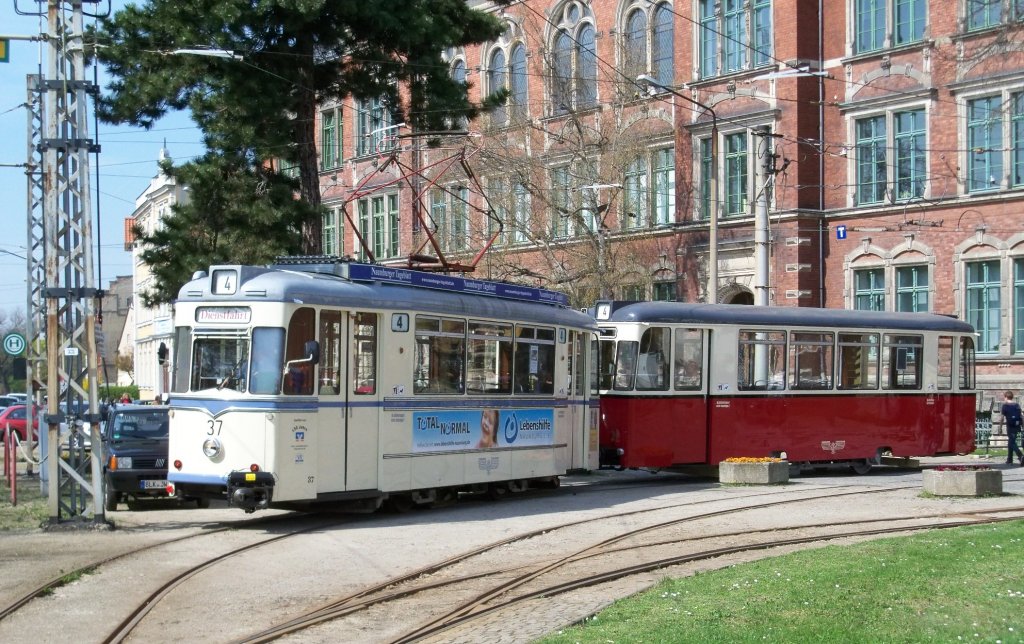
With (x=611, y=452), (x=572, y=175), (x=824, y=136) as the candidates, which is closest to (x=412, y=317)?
(x=611, y=452)

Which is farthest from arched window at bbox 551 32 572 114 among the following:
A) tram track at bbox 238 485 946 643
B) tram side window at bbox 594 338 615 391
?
tram track at bbox 238 485 946 643

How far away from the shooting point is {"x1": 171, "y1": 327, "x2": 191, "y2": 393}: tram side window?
1620cm

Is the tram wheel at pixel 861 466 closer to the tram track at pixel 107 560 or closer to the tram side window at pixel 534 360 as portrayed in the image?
the tram side window at pixel 534 360

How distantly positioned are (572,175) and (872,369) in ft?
46.7

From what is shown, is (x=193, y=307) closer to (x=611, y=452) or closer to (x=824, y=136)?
(x=611, y=452)

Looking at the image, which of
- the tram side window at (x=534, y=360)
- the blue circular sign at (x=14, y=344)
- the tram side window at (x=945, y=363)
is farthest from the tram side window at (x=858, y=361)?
the blue circular sign at (x=14, y=344)

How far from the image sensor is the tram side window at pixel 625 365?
22438 millimetres

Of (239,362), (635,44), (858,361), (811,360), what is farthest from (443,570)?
(635,44)

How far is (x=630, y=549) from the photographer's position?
47.5 feet

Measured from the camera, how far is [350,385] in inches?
652

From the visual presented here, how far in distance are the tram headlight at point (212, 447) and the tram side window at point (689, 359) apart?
9.42m

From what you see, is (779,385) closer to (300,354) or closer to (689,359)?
(689,359)

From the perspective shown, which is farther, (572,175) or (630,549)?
(572,175)

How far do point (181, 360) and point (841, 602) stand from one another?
9.12 metres
